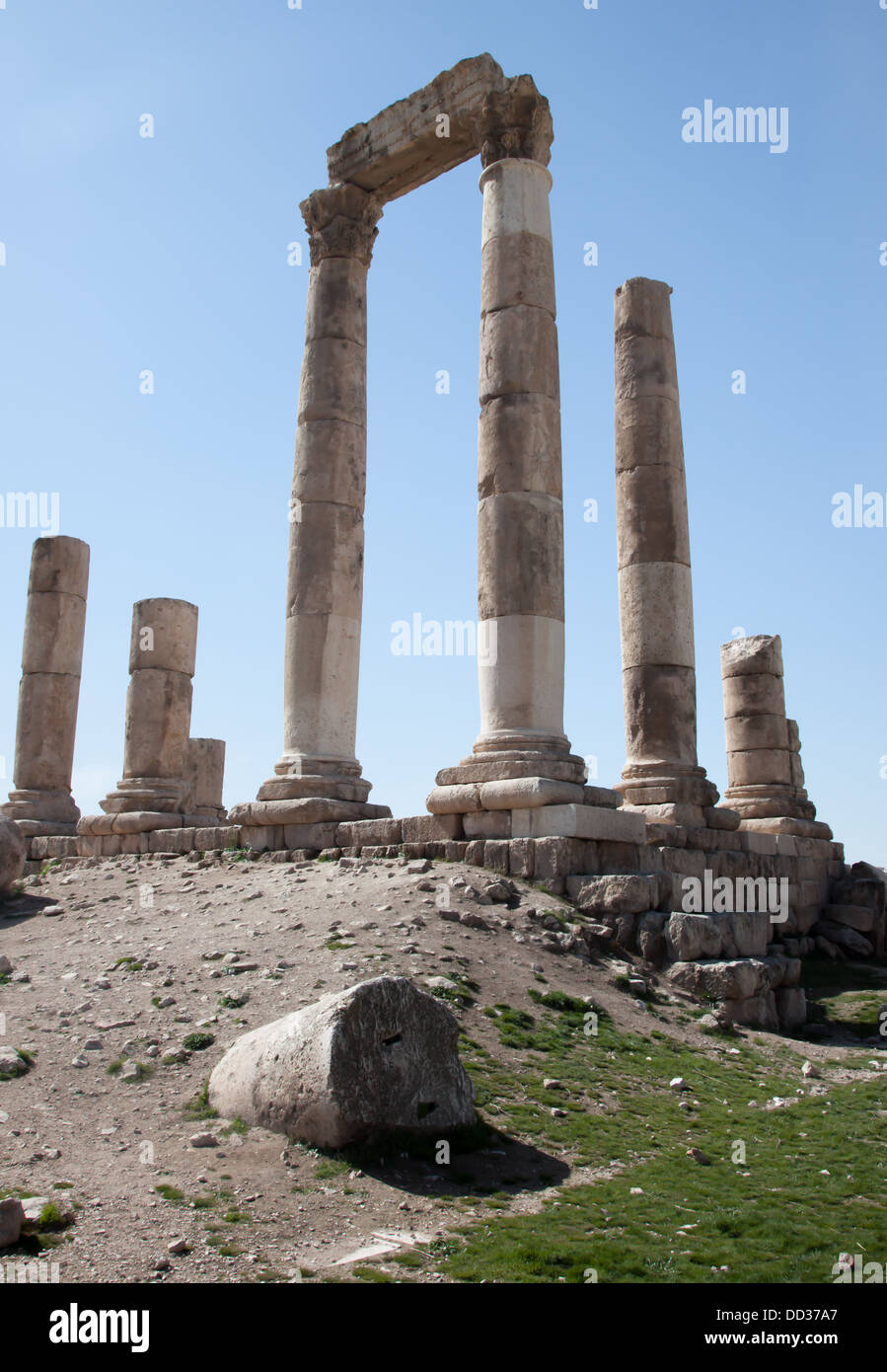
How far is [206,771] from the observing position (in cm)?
2661

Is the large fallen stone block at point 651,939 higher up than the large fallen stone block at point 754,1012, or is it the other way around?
the large fallen stone block at point 651,939

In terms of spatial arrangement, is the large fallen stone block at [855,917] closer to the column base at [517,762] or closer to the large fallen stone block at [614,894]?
the column base at [517,762]

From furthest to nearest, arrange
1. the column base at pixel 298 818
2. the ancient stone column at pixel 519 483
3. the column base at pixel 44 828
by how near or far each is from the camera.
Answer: the column base at pixel 44 828
the column base at pixel 298 818
the ancient stone column at pixel 519 483

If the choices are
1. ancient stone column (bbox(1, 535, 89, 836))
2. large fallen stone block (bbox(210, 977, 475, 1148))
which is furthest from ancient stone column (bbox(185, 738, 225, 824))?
large fallen stone block (bbox(210, 977, 475, 1148))

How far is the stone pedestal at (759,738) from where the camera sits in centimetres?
2234

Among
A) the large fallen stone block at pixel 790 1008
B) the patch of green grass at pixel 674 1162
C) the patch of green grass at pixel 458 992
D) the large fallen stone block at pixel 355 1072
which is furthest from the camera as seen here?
the large fallen stone block at pixel 790 1008

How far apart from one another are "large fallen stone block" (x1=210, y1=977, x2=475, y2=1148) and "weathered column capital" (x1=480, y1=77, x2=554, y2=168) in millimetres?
13206

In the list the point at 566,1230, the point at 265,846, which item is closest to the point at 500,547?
the point at 265,846

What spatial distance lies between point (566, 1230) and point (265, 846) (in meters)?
11.2

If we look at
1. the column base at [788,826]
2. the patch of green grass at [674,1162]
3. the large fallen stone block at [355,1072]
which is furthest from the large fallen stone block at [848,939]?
the large fallen stone block at [355,1072]

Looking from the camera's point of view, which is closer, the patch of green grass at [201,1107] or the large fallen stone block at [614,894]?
the patch of green grass at [201,1107]

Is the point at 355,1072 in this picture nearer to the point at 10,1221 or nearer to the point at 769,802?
the point at 10,1221

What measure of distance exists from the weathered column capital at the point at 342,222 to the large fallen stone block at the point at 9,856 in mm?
10566

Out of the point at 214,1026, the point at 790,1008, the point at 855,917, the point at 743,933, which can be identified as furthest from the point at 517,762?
the point at 855,917
